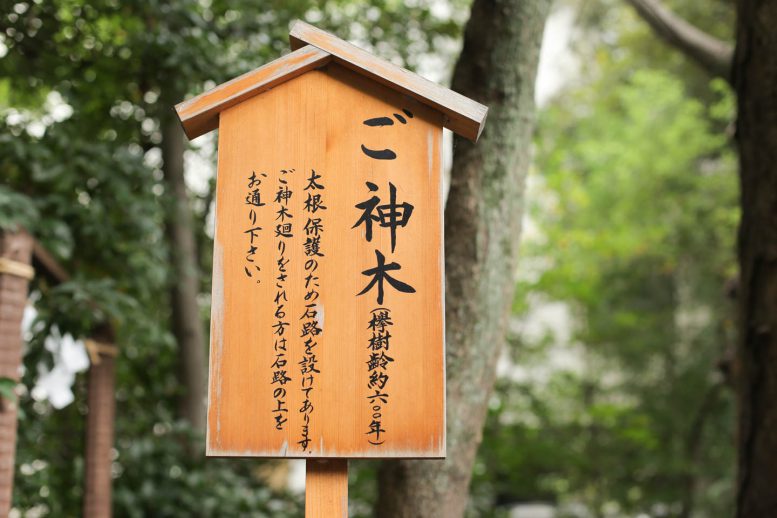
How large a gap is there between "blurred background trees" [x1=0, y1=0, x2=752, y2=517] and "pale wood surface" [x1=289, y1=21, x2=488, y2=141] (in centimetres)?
113

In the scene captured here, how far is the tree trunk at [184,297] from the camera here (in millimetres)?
5293

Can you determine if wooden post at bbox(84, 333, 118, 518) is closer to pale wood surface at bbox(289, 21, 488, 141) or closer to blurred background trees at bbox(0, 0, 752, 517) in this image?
blurred background trees at bbox(0, 0, 752, 517)

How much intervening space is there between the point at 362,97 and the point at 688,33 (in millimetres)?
4156

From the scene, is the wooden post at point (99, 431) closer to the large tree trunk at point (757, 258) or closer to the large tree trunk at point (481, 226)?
the large tree trunk at point (481, 226)

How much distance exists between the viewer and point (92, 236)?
13.7 ft

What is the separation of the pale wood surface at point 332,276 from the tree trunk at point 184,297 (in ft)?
10.3

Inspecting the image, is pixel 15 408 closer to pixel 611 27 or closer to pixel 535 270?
pixel 535 270

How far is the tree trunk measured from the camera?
17.4 feet

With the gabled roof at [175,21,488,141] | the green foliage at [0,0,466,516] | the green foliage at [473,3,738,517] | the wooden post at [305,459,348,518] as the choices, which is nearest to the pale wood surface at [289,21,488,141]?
the gabled roof at [175,21,488,141]

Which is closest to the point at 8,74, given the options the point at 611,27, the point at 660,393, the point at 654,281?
the point at 660,393

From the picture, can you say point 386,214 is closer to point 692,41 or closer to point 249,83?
point 249,83

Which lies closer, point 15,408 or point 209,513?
point 15,408

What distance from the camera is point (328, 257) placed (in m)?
2.21

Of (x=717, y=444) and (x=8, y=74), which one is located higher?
(x=8, y=74)
